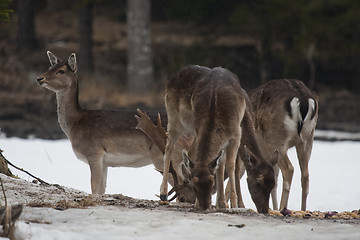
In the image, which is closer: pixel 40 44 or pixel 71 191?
pixel 71 191

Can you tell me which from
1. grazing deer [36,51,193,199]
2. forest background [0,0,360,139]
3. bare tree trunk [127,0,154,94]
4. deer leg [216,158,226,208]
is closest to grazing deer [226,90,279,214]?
deer leg [216,158,226,208]

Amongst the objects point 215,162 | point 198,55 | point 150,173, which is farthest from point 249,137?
point 198,55

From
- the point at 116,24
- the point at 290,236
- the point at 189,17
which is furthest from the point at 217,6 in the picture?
the point at 290,236

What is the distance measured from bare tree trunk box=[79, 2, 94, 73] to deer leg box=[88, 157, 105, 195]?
1512cm

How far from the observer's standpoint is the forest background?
21984 millimetres

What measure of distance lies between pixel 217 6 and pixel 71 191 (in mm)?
17004

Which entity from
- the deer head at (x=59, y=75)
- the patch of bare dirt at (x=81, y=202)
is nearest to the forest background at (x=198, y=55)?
the deer head at (x=59, y=75)

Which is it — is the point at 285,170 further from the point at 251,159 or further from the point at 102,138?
the point at 102,138

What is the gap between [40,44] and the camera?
29000 mm

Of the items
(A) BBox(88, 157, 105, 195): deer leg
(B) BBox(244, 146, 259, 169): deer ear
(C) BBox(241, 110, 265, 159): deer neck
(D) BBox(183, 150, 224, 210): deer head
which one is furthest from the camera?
(A) BBox(88, 157, 105, 195): deer leg

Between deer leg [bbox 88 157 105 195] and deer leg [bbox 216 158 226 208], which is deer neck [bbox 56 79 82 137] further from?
deer leg [bbox 216 158 226 208]

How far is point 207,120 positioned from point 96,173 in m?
3.44

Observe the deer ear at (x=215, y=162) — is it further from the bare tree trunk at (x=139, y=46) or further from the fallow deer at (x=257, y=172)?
the bare tree trunk at (x=139, y=46)

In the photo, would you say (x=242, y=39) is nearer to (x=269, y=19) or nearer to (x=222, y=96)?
(x=269, y=19)
